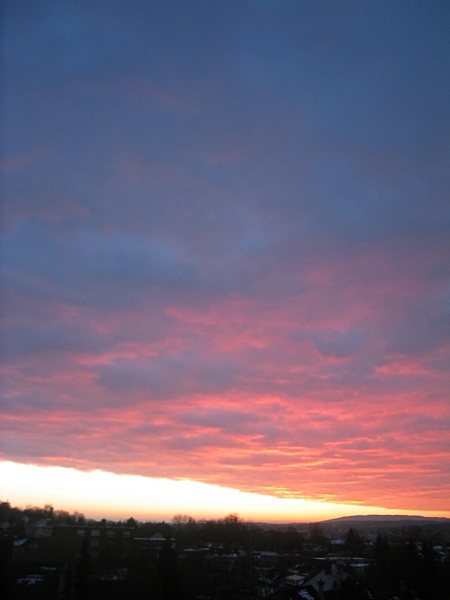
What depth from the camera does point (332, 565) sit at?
59.6 feet

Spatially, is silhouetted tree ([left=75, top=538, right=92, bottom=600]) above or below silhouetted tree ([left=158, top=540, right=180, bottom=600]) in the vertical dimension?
above

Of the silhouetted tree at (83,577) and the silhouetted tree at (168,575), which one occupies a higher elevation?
the silhouetted tree at (83,577)

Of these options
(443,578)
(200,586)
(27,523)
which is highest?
(27,523)

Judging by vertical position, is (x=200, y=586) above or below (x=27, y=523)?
below

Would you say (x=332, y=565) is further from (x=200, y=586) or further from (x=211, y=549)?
(x=211, y=549)

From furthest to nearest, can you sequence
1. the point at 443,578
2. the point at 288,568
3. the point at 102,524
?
the point at 102,524 → the point at 288,568 → the point at 443,578

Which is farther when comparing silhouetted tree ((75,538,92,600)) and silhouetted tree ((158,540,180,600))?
silhouetted tree ((158,540,180,600))

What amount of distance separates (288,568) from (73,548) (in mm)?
10562

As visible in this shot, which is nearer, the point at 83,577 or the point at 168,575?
the point at 83,577

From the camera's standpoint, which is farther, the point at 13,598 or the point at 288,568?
the point at 288,568

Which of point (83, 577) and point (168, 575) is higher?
point (83, 577)

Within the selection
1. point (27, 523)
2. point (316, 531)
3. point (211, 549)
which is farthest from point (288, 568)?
point (316, 531)

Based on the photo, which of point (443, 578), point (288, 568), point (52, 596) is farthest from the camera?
point (288, 568)

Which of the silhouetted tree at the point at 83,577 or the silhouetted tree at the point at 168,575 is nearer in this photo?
the silhouetted tree at the point at 83,577
